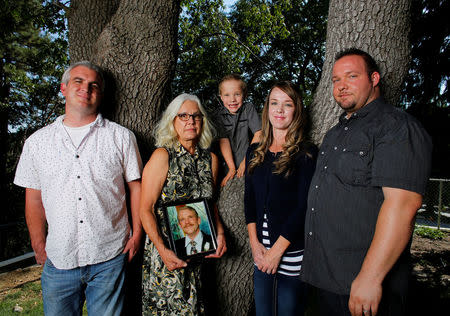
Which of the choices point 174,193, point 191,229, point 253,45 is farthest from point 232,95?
point 253,45

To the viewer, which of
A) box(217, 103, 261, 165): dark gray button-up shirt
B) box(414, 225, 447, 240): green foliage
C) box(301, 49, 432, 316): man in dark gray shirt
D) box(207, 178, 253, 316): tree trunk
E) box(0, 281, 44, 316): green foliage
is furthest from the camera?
box(414, 225, 447, 240): green foliage

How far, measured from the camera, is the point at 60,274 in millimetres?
2170

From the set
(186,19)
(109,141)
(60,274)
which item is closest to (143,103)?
(109,141)

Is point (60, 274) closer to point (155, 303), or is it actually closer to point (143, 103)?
point (155, 303)

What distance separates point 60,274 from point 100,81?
1.59 metres

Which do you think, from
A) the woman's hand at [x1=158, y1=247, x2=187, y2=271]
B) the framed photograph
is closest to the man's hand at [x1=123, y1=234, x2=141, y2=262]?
the woman's hand at [x1=158, y1=247, x2=187, y2=271]

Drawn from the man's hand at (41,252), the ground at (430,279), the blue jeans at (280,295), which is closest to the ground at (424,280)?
the ground at (430,279)

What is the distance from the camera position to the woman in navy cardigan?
2.09 meters

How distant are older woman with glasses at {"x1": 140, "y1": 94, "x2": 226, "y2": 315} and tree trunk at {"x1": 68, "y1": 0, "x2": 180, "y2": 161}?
1.88 ft

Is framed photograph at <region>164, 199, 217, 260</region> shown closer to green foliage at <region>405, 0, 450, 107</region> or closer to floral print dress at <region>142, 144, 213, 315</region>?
floral print dress at <region>142, 144, 213, 315</region>

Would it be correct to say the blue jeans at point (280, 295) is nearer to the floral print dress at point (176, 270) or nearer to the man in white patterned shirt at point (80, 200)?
the floral print dress at point (176, 270)

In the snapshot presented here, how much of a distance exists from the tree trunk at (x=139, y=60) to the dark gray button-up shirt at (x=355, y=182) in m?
1.82

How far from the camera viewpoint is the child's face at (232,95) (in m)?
3.42

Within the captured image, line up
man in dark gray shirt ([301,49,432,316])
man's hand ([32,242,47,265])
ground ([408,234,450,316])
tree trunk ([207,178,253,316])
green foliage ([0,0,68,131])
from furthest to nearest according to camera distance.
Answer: green foliage ([0,0,68,131]) < ground ([408,234,450,316]) < tree trunk ([207,178,253,316]) < man's hand ([32,242,47,265]) < man in dark gray shirt ([301,49,432,316])
